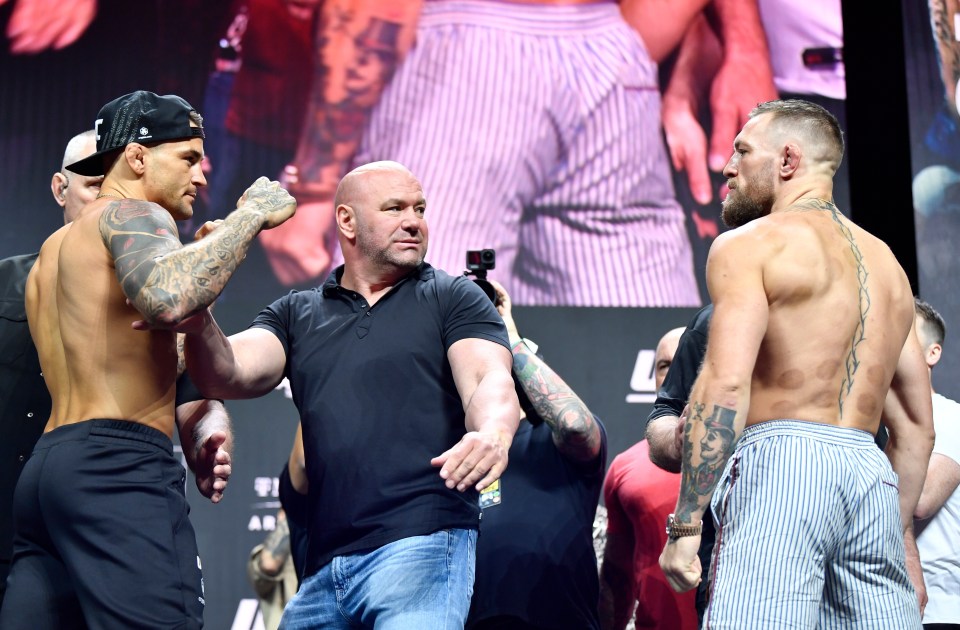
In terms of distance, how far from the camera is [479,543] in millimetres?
3219

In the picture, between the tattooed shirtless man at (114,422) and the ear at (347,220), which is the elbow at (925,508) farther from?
the tattooed shirtless man at (114,422)

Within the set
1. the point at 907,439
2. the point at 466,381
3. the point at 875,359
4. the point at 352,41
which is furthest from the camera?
the point at 352,41

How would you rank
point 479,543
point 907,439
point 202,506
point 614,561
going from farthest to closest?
point 202,506 < point 614,561 < point 479,543 < point 907,439

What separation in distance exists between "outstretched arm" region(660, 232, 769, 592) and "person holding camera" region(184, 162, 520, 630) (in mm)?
418

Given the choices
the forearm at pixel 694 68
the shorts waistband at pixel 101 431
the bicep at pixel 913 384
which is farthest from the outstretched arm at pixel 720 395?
the forearm at pixel 694 68

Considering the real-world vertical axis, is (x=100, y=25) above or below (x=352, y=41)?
above

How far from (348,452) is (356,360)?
0.79ft

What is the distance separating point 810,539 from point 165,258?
58.5 inches

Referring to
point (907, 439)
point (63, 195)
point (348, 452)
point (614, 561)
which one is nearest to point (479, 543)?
point (614, 561)

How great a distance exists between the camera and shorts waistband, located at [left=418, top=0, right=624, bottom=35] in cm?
516

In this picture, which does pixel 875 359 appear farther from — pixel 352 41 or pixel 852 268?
pixel 352 41

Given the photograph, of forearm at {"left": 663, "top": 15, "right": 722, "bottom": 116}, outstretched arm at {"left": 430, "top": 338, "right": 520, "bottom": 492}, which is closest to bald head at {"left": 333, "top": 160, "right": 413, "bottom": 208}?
outstretched arm at {"left": 430, "top": 338, "right": 520, "bottom": 492}

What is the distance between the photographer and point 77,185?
315cm

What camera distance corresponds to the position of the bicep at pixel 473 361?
2.51 meters
